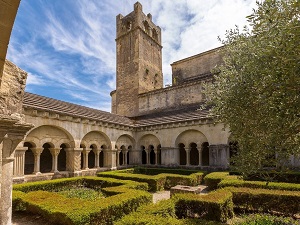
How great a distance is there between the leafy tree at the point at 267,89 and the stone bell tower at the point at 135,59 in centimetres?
1950

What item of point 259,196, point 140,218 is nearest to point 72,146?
point 140,218

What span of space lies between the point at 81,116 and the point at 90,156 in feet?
24.3

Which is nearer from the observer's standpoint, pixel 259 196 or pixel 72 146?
pixel 259 196

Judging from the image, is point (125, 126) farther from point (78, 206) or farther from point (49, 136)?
point (78, 206)

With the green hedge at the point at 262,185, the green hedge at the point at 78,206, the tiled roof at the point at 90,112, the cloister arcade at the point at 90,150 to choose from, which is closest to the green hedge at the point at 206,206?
the green hedge at the point at 78,206

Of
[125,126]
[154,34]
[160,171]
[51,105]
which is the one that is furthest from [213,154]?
[154,34]

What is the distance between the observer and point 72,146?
13.7 metres

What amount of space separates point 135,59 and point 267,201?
21125 millimetres

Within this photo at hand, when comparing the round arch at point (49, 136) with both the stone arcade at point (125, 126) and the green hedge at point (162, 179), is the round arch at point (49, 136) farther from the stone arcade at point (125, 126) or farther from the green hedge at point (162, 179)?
the green hedge at point (162, 179)

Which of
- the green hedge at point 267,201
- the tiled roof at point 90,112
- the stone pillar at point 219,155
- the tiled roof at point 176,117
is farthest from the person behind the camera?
the tiled roof at point 176,117

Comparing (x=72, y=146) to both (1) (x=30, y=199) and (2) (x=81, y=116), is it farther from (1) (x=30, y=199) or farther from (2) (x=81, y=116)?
(1) (x=30, y=199)

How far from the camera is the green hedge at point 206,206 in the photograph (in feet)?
20.4

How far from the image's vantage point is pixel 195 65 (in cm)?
2394

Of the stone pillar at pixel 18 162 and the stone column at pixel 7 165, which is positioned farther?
the stone pillar at pixel 18 162
